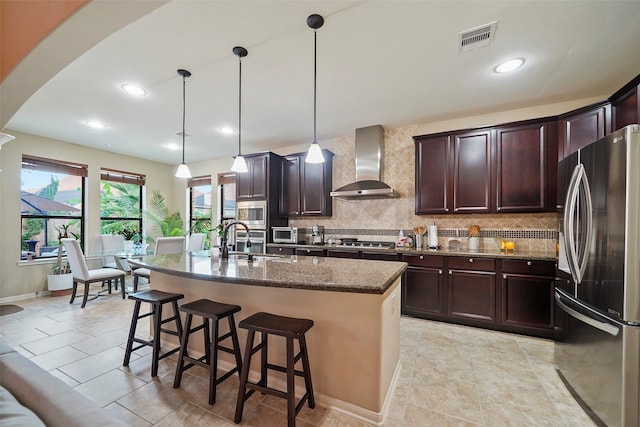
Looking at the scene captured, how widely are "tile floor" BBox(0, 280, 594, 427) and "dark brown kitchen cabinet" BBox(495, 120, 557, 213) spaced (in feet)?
5.10

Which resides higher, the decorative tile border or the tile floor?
the decorative tile border

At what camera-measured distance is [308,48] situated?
2.28 metres

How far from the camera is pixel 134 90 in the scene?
9.75 ft

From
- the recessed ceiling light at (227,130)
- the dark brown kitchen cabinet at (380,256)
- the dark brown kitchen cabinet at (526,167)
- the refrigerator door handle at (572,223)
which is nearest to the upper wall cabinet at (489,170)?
the dark brown kitchen cabinet at (526,167)

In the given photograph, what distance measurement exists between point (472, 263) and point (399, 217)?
128 cm

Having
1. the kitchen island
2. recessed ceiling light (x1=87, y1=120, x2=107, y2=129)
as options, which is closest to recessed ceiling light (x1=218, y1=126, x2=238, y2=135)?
recessed ceiling light (x1=87, y1=120, x2=107, y2=129)

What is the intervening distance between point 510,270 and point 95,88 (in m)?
5.03

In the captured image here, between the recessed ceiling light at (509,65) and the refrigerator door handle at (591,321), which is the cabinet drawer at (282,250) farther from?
the recessed ceiling light at (509,65)

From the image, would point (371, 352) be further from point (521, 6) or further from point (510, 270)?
point (521, 6)

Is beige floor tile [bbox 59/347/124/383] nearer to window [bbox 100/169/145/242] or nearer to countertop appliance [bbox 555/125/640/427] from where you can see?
window [bbox 100/169/145/242]

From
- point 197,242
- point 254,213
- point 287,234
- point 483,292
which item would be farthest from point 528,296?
point 197,242

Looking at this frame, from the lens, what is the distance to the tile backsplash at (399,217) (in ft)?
11.2

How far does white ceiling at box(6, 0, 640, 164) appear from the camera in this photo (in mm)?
1892

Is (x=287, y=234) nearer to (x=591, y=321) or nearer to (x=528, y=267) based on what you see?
(x=528, y=267)
